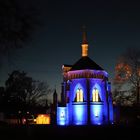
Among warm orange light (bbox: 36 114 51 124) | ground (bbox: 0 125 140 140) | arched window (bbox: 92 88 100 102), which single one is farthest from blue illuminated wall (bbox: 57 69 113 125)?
ground (bbox: 0 125 140 140)

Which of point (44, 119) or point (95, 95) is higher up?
point (95, 95)

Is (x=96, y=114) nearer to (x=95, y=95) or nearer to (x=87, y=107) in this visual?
(x=87, y=107)

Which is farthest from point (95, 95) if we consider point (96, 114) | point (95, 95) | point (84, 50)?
point (84, 50)

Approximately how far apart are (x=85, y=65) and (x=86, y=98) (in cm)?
752

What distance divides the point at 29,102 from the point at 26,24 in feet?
186

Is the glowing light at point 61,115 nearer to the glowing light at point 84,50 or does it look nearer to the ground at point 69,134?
the glowing light at point 84,50

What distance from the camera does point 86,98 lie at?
71188 millimetres

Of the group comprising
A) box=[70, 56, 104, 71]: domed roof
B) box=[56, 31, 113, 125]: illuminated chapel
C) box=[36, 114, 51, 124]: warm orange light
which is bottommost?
box=[36, 114, 51, 124]: warm orange light

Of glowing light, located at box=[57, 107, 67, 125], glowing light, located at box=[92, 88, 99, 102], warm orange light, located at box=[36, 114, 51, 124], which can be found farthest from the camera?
warm orange light, located at box=[36, 114, 51, 124]

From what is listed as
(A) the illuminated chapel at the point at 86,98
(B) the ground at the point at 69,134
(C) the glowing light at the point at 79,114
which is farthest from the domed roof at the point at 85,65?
(B) the ground at the point at 69,134

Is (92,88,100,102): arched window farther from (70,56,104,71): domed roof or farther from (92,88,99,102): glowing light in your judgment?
(70,56,104,71): domed roof

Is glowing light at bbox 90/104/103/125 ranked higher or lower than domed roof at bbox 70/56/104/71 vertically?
lower

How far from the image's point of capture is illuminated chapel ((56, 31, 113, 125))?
70812 mm

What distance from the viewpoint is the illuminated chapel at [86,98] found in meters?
70.8
